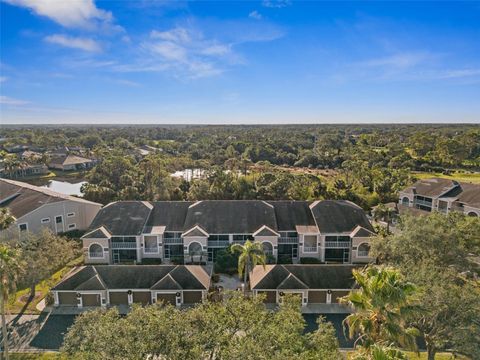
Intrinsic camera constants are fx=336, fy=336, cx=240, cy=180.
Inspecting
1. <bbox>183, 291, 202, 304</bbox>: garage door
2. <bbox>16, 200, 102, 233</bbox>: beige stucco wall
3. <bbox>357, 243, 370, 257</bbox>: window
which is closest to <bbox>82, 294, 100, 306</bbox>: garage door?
<bbox>183, 291, 202, 304</bbox>: garage door

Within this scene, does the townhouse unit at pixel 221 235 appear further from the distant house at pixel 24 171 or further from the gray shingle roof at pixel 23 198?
the distant house at pixel 24 171

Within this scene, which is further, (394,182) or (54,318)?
(394,182)

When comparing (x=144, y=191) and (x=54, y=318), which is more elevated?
(x=144, y=191)

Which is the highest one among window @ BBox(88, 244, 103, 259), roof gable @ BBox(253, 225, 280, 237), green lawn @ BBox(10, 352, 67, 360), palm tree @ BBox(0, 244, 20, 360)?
palm tree @ BBox(0, 244, 20, 360)

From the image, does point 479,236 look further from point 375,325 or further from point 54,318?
point 54,318

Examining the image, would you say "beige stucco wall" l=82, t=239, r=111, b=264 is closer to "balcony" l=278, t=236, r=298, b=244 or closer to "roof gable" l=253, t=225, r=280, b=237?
"roof gable" l=253, t=225, r=280, b=237

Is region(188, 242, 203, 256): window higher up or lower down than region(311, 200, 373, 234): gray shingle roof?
lower down

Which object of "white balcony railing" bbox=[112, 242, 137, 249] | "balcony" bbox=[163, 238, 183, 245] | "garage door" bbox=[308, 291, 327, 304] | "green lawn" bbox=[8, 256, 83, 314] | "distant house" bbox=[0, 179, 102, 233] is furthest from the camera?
"distant house" bbox=[0, 179, 102, 233]

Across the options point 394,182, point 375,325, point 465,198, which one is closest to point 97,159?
point 394,182
